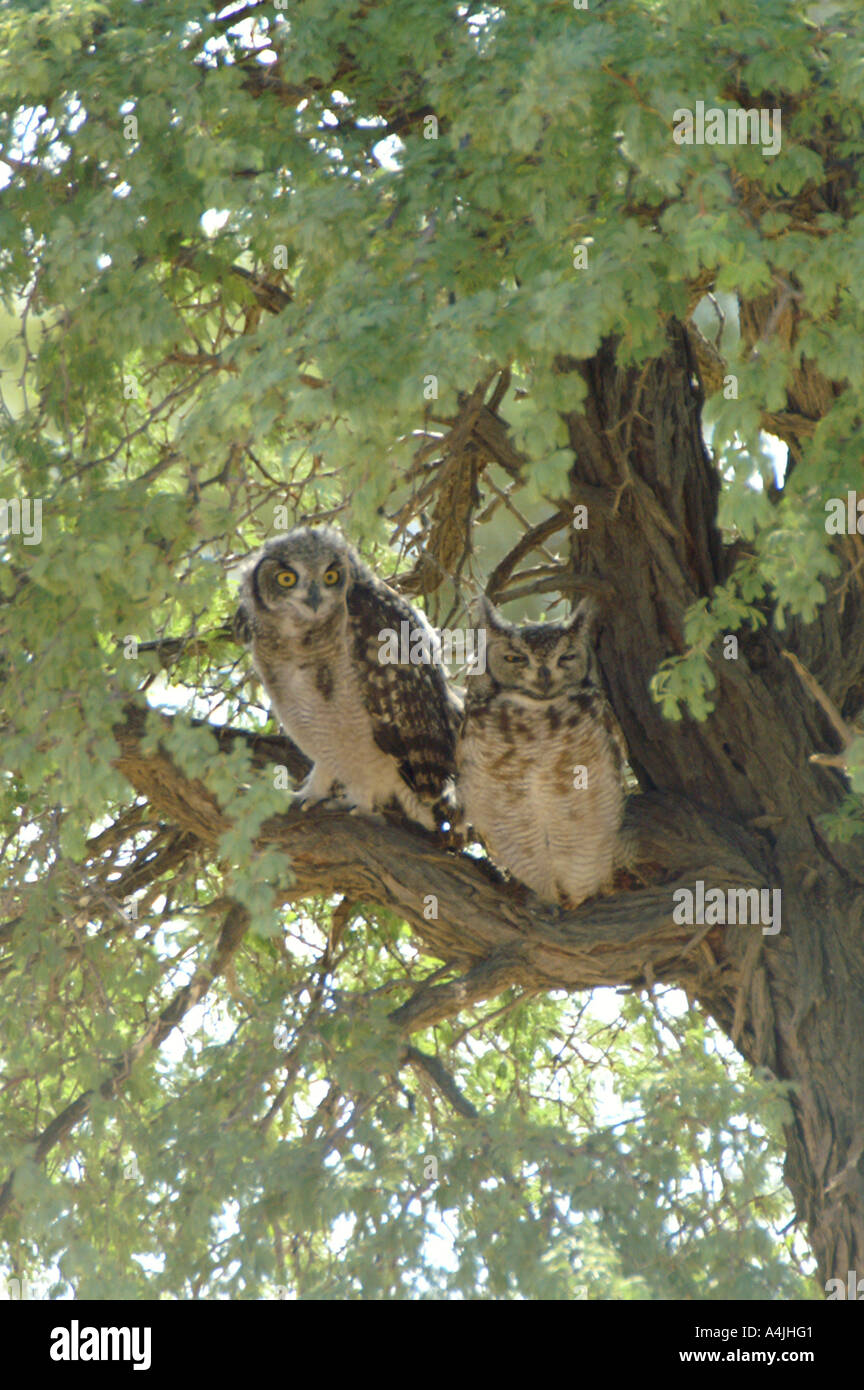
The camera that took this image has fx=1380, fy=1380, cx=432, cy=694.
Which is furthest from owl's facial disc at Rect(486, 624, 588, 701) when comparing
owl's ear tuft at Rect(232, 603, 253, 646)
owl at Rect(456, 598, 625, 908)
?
owl's ear tuft at Rect(232, 603, 253, 646)

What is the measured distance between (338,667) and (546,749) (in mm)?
817

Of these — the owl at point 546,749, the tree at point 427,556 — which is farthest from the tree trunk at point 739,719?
the owl at point 546,749

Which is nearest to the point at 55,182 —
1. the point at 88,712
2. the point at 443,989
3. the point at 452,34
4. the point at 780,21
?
the point at 452,34

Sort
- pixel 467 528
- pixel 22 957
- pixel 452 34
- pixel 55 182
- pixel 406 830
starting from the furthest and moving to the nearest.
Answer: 1. pixel 467 528
2. pixel 406 830
3. pixel 22 957
4. pixel 55 182
5. pixel 452 34

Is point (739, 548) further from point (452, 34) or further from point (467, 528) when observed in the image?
point (452, 34)

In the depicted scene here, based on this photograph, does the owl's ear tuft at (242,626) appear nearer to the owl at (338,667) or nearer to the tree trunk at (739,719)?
the owl at (338,667)

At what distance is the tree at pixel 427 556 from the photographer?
292 centimetres

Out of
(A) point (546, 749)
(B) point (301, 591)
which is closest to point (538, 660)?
(A) point (546, 749)

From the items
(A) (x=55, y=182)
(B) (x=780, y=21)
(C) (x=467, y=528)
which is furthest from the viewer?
(C) (x=467, y=528)

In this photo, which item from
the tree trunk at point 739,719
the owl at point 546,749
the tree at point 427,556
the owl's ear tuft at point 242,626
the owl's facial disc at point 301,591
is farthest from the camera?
the owl's ear tuft at point 242,626

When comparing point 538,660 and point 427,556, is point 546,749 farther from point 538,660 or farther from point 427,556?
point 427,556

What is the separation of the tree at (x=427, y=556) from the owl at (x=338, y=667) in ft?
0.65

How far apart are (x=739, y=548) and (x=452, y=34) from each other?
2.16 meters

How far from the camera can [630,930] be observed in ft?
14.5
